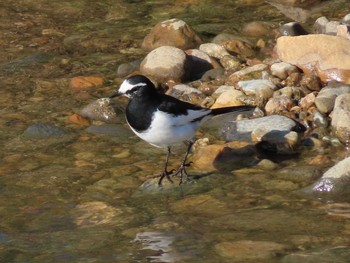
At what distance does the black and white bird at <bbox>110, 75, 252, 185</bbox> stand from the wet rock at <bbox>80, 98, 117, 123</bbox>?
1.66 m

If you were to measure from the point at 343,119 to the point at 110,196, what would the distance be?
7.61ft

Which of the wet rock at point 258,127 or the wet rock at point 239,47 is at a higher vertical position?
the wet rock at point 239,47

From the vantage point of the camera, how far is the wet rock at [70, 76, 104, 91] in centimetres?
1058

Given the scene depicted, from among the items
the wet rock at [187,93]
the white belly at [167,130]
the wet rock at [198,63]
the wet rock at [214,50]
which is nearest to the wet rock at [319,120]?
the wet rock at [187,93]

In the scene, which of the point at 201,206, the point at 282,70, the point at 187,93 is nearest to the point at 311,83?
the point at 282,70

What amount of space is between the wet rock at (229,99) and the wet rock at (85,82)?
170 centimetres

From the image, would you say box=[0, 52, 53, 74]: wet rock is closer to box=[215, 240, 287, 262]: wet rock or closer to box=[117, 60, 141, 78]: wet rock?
box=[117, 60, 141, 78]: wet rock

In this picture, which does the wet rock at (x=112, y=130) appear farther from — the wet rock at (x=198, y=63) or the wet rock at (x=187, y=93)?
the wet rock at (x=198, y=63)

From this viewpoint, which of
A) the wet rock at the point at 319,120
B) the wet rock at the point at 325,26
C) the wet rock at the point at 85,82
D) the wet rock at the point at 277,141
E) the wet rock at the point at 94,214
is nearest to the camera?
the wet rock at the point at 94,214

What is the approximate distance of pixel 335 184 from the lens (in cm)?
744

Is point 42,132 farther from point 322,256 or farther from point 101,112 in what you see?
point 322,256

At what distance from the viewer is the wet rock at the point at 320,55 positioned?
9.79 m

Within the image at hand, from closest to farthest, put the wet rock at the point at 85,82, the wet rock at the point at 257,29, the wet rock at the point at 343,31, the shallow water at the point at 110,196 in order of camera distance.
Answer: the shallow water at the point at 110,196
the wet rock at the point at 343,31
the wet rock at the point at 85,82
the wet rock at the point at 257,29

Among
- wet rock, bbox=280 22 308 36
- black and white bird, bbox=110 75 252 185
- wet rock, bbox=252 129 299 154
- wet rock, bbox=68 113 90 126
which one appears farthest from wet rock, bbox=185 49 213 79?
black and white bird, bbox=110 75 252 185
